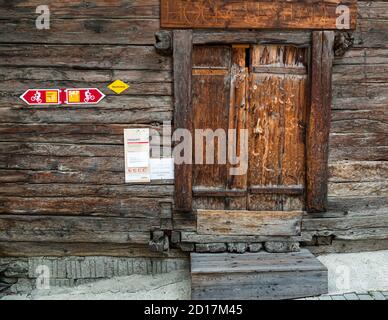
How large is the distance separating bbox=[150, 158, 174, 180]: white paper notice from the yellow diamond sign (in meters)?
0.81

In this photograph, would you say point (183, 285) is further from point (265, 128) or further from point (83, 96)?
point (83, 96)

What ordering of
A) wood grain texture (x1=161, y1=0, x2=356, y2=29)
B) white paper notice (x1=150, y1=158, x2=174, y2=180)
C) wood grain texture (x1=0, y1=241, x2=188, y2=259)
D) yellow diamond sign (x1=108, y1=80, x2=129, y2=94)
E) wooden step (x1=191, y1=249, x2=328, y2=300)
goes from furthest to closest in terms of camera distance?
Result: 1. wood grain texture (x1=0, y1=241, x2=188, y2=259)
2. white paper notice (x1=150, y1=158, x2=174, y2=180)
3. yellow diamond sign (x1=108, y1=80, x2=129, y2=94)
4. wood grain texture (x1=161, y1=0, x2=356, y2=29)
5. wooden step (x1=191, y1=249, x2=328, y2=300)

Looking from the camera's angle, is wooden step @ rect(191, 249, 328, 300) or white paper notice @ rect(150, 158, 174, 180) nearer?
wooden step @ rect(191, 249, 328, 300)

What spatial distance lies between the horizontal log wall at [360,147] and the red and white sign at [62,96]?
8.40 ft

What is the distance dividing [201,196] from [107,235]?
113 centimetres

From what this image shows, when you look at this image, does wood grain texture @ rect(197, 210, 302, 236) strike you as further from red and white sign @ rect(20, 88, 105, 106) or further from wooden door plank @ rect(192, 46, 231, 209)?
red and white sign @ rect(20, 88, 105, 106)

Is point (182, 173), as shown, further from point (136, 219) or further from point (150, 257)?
point (150, 257)

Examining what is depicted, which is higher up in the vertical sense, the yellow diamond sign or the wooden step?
the yellow diamond sign

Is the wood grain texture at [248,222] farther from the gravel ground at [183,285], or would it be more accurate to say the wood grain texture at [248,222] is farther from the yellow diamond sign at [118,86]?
the yellow diamond sign at [118,86]

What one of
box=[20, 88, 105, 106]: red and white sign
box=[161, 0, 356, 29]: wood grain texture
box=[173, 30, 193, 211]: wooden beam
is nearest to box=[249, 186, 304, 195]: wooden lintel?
box=[173, 30, 193, 211]: wooden beam

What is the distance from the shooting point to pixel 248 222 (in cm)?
389

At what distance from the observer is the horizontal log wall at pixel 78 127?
3.66 m

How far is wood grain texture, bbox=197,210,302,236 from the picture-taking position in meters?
3.87

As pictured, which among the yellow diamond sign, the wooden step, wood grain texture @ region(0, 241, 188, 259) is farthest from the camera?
wood grain texture @ region(0, 241, 188, 259)
